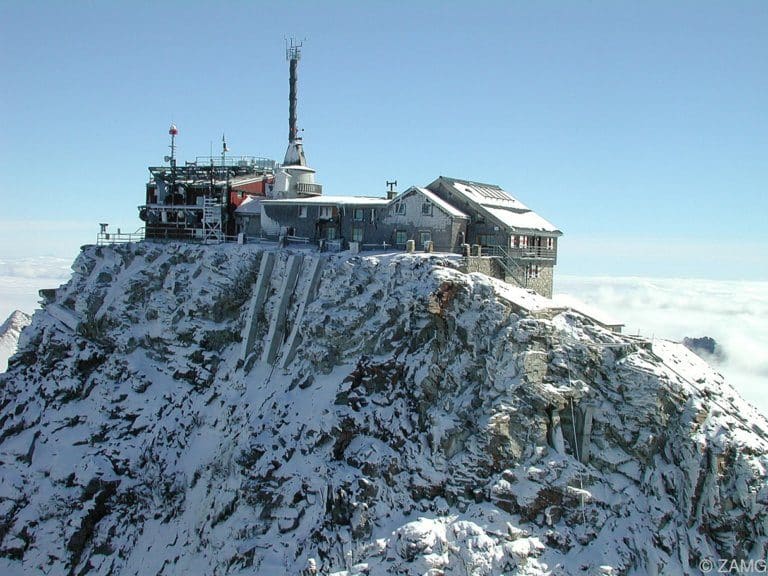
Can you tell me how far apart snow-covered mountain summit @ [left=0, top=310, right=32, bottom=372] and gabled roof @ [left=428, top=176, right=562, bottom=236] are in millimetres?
85424

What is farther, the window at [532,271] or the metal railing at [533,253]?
the window at [532,271]

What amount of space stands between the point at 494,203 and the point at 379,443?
82.7ft

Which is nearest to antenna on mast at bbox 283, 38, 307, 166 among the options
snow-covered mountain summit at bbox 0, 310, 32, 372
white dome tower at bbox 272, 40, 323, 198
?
white dome tower at bbox 272, 40, 323, 198

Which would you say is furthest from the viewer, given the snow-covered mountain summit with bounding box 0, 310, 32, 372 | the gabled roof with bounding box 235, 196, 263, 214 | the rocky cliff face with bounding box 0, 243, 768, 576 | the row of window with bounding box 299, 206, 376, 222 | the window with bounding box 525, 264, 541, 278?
the snow-covered mountain summit with bounding box 0, 310, 32, 372

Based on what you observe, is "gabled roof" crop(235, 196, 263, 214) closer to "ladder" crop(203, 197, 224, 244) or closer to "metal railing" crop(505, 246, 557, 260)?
"ladder" crop(203, 197, 224, 244)

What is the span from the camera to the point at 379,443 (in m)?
49.8

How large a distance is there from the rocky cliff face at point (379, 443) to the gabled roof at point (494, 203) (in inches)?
353

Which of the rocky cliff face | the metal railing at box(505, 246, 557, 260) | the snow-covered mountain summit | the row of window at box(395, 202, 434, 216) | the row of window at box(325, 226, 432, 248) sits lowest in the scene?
the snow-covered mountain summit

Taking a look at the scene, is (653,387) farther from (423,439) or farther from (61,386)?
(61,386)

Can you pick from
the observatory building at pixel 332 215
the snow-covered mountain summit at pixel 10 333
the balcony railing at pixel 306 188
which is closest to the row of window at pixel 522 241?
the observatory building at pixel 332 215

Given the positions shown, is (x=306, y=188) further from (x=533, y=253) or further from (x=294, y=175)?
(x=533, y=253)

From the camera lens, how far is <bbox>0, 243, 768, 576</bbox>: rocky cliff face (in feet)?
151

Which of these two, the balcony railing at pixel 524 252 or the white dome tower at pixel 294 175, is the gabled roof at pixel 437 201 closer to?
the balcony railing at pixel 524 252

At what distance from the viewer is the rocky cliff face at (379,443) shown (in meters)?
46.0
